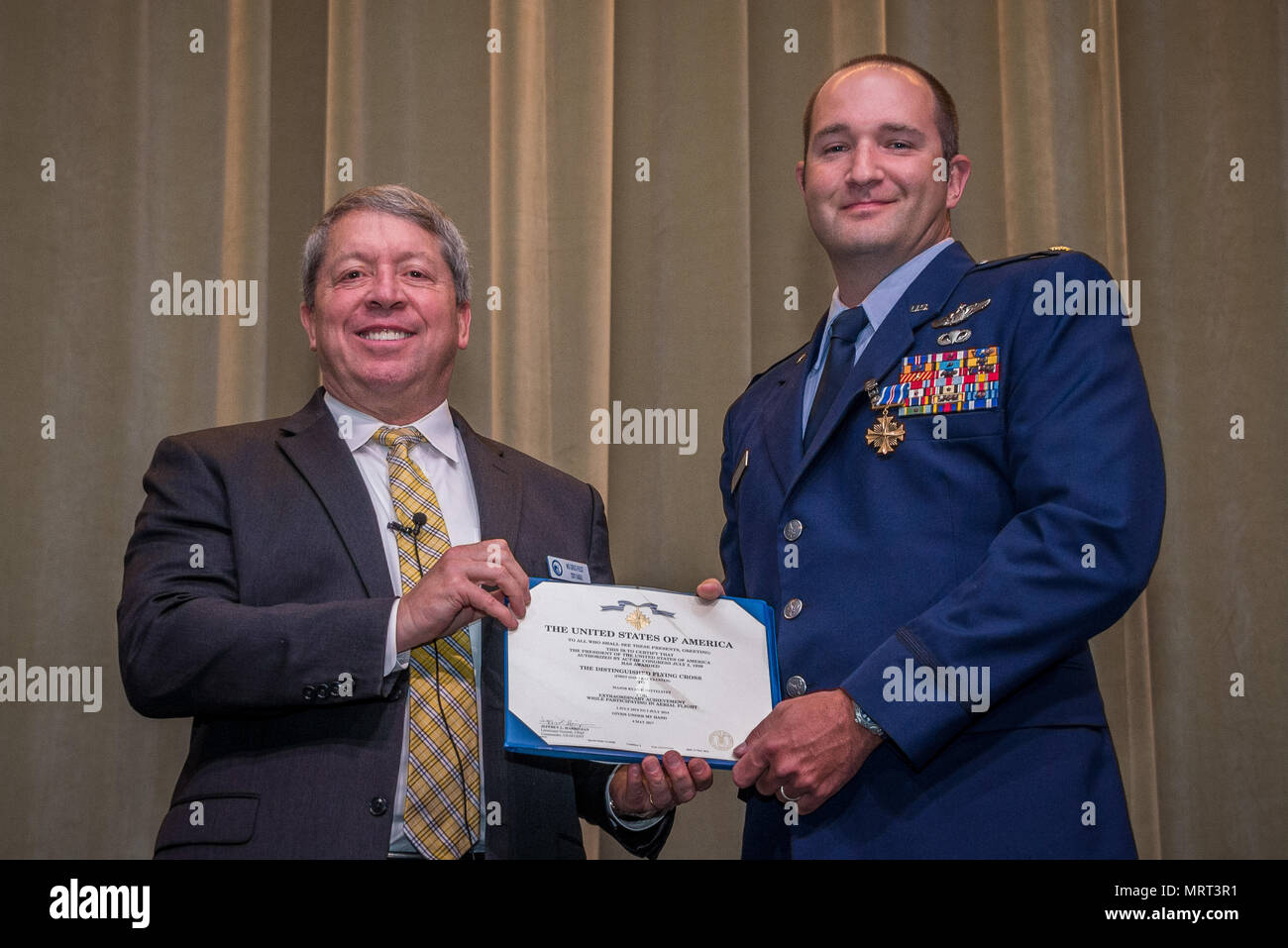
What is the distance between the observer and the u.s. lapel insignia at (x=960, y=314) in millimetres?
2334

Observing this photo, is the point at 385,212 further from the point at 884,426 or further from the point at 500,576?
the point at 884,426

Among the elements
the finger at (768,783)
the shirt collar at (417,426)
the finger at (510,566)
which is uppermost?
the shirt collar at (417,426)

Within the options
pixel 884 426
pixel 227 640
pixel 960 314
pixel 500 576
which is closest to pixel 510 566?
pixel 500 576

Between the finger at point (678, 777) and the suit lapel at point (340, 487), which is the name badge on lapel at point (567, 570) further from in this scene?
the finger at point (678, 777)

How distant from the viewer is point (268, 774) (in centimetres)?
226

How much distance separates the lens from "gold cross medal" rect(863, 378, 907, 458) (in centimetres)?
229

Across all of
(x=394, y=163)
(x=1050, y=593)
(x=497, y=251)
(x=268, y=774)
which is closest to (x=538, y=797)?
(x=268, y=774)

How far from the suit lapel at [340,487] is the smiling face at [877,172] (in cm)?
108

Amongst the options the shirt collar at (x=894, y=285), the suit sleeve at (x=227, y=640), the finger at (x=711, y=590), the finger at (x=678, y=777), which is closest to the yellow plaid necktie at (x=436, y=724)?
the suit sleeve at (x=227, y=640)

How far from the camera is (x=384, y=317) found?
2680 millimetres

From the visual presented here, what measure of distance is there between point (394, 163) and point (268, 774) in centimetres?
192

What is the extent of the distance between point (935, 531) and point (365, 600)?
1029 mm

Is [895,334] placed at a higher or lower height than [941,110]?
lower

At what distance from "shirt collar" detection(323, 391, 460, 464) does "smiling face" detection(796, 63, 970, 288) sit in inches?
35.7
